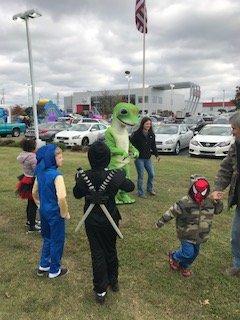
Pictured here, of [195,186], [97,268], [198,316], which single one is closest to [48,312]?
[97,268]

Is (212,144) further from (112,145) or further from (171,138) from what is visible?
(112,145)

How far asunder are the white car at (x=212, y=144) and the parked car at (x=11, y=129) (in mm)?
17431

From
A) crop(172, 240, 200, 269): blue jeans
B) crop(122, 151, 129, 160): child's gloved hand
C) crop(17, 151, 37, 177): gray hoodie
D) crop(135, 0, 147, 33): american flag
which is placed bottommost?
crop(172, 240, 200, 269): blue jeans

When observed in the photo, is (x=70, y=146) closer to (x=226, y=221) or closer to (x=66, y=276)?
(x=226, y=221)

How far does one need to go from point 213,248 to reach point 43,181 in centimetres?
256

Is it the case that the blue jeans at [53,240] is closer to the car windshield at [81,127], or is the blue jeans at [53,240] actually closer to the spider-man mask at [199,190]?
the spider-man mask at [199,190]

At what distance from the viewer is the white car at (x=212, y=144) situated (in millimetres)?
15461

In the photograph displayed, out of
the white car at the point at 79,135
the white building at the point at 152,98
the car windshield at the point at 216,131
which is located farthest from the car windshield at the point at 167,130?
the white building at the point at 152,98

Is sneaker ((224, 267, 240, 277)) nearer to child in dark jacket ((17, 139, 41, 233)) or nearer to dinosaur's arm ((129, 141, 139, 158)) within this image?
child in dark jacket ((17, 139, 41, 233))

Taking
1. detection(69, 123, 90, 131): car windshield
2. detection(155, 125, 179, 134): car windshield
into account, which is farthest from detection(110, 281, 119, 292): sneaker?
detection(69, 123, 90, 131): car windshield

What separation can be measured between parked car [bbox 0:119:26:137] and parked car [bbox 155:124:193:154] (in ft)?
47.5

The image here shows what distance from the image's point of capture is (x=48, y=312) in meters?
3.66

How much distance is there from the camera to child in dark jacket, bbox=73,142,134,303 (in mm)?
3607

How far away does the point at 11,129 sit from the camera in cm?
2941
